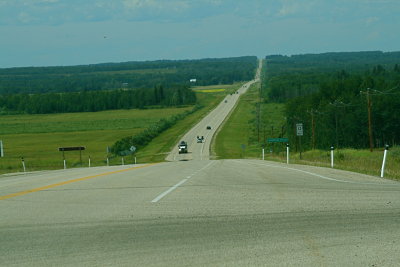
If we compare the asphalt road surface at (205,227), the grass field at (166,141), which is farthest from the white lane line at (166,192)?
the grass field at (166,141)

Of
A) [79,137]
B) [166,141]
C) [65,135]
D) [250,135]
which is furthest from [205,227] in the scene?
[65,135]

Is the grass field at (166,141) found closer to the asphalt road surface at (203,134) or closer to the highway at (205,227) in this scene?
the asphalt road surface at (203,134)

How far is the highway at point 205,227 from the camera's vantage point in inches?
311

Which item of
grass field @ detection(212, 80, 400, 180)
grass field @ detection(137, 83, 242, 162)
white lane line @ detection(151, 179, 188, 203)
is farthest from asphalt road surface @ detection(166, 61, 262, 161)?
white lane line @ detection(151, 179, 188, 203)

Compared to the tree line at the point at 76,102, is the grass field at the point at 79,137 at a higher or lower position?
lower

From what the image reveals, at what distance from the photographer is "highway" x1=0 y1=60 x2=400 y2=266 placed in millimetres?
7887

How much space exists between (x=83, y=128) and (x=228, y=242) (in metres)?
125

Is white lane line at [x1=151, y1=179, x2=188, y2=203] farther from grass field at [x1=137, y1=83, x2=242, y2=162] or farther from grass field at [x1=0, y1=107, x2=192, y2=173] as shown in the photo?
grass field at [x1=137, y1=83, x2=242, y2=162]

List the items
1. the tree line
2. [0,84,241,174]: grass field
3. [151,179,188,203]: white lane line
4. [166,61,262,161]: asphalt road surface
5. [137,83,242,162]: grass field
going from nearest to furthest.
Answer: [151,179,188,203]: white lane line, [166,61,262,161]: asphalt road surface, [0,84,241,174]: grass field, [137,83,242,162]: grass field, the tree line

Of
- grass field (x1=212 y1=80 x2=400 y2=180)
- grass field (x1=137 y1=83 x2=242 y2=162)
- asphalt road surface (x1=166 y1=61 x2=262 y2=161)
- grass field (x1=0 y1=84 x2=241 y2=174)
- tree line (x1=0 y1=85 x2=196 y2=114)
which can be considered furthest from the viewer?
tree line (x1=0 y1=85 x2=196 y2=114)

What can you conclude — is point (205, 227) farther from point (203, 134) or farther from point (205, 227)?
point (203, 134)

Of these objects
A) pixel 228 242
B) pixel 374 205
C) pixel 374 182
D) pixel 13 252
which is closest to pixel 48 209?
pixel 13 252

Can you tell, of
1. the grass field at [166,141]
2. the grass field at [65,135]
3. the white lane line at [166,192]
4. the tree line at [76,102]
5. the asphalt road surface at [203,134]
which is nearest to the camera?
the white lane line at [166,192]

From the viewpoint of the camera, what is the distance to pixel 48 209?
12.2 meters
